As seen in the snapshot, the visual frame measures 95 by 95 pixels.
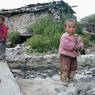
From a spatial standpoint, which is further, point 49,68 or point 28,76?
point 49,68

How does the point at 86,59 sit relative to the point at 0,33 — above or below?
below

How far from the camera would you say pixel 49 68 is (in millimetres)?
7973

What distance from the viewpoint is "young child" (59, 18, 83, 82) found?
5.65 meters

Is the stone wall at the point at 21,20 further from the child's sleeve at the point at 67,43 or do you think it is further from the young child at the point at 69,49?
the child's sleeve at the point at 67,43

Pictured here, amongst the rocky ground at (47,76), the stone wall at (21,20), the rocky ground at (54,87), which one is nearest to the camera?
the rocky ground at (54,87)

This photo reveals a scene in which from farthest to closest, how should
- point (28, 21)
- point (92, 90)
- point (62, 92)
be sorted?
1. point (28, 21)
2. point (62, 92)
3. point (92, 90)

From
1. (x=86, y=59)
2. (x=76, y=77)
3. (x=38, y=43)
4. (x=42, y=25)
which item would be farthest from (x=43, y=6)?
(x=76, y=77)

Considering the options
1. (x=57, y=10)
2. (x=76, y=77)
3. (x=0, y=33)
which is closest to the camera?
(x=76, y=77)

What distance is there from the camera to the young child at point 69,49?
565 centimetres

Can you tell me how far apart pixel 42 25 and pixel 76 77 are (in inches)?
410

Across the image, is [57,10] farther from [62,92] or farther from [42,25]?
[62,92]

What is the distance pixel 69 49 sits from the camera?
223 inches

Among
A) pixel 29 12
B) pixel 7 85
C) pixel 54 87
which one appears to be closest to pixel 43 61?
pixel 54 87

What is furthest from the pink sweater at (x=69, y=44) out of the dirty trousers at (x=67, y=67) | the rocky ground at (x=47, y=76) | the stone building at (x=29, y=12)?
the stone building at (x=29, y=12)
